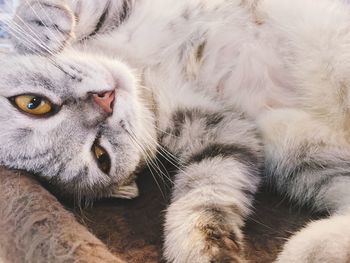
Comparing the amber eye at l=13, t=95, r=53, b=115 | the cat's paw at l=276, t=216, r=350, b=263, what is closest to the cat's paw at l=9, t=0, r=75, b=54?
the amber eye at l=13, t=95, r=53, b=115

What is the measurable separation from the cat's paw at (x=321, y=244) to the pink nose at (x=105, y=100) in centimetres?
42

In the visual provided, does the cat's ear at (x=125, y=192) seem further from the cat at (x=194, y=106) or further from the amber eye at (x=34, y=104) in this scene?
the amber eye at (x=34, y=104)

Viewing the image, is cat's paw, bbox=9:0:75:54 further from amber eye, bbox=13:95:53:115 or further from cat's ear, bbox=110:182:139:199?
cat's ear, bbox=110:182:139:199

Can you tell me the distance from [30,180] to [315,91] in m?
0.61

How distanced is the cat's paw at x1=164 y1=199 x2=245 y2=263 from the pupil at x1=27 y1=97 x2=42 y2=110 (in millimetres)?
321

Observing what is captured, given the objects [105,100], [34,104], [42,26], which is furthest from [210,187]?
[42,26]

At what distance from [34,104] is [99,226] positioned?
0.26 m

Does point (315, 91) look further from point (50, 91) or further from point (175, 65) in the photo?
point (50, 91)

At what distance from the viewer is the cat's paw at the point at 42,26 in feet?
3.59

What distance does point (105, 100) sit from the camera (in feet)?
3.43

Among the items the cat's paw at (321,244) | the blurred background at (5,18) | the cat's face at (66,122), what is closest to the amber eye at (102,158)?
the cat's face at (66,122)

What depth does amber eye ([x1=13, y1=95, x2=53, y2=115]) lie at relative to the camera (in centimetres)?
102

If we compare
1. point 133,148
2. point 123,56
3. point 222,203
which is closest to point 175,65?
point 123,56

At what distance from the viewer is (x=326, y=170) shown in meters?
1.11
